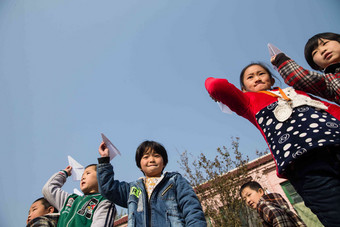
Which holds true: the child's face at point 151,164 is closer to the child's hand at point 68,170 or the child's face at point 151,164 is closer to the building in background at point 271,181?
the child's hand at point 68,170

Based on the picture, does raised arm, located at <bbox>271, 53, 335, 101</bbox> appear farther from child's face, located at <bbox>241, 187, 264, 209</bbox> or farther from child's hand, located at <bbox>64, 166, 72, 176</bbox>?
child's hand, located at <bbox>64, 166, 72, 176</bbox>

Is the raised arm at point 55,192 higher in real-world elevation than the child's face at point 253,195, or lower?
higher

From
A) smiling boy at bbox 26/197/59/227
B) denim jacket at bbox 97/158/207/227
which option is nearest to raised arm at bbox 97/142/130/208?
denim jacket at bbox 97/158/207/227

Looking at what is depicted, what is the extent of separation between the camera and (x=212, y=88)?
1723 mm

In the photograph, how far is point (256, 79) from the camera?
6.76 ft

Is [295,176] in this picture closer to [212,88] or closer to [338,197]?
[338,197]

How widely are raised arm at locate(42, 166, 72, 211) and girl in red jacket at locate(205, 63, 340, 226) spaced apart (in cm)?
279

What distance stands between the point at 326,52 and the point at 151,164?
193 cm

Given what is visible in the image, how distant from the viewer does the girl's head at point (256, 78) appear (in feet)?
6.69

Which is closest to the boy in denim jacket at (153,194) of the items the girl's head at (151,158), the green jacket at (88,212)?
the girl's head at (151,158)

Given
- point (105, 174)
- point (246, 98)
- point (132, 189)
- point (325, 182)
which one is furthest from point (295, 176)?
point (105, 174)

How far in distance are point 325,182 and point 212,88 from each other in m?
0.96

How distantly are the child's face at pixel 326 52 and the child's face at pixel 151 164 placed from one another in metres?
1.82

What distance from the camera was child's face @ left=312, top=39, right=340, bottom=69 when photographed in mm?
1682
